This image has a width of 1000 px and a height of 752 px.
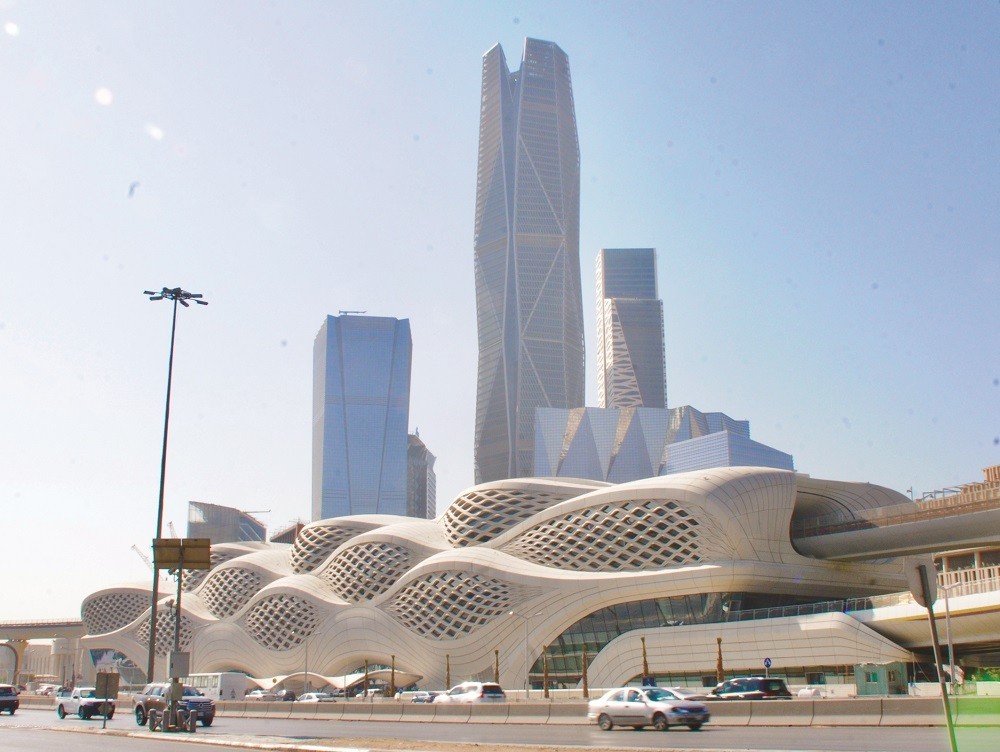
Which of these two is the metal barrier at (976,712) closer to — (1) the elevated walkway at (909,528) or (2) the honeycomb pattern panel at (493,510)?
(1) the elevated walkway at (909,528)

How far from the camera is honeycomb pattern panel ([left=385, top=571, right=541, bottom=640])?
8994 cm

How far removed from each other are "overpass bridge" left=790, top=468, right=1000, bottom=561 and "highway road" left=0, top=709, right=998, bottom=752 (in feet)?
169

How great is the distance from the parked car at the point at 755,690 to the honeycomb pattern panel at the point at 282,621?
76.5 metres

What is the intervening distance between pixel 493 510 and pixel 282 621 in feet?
99.5

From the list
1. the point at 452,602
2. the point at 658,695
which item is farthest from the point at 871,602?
the point at 452,602

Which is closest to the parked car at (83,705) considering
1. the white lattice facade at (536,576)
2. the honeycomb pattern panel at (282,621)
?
the white lattice facade at (536,576)

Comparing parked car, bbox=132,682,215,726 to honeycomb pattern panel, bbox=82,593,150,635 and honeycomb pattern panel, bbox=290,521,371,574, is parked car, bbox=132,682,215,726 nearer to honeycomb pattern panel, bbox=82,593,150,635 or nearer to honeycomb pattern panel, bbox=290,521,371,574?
honeycomb pattern panel, bbox=290,521,371,574

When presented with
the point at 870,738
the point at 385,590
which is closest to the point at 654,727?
the point at 870,738

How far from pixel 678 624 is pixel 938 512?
21.8 metres

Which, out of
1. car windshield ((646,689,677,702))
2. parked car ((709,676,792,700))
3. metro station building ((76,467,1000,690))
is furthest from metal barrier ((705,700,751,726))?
metro station building ((76,467,1000,690))

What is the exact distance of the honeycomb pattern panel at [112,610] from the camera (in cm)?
14875

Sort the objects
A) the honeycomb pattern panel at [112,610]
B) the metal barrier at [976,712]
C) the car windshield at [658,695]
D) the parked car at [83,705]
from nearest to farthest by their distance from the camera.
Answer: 1. the metal barrier at [976,712]
2. the car windshield at [658,695]
3. the parked car at [83,705]
4. the honeycomb pattern panel at [112,610]

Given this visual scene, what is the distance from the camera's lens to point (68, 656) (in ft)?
634

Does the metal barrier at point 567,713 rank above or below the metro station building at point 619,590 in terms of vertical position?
below
